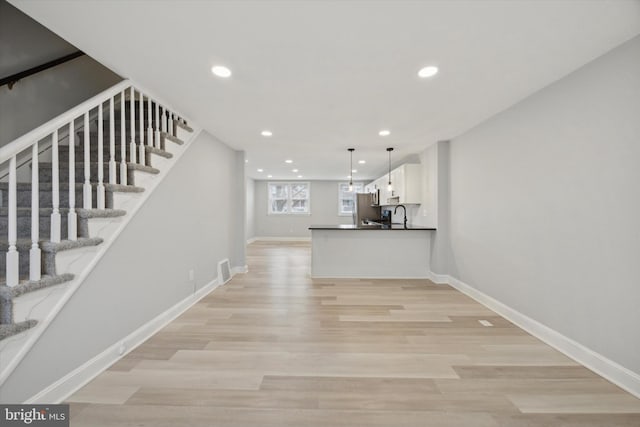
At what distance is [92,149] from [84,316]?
1.67 m

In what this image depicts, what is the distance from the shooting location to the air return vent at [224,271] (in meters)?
4.50

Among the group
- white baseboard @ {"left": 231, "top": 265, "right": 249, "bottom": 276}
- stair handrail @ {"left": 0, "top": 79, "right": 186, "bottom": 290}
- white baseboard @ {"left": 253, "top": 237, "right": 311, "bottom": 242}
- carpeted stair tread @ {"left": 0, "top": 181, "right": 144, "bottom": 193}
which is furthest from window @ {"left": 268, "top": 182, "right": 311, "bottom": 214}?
carpeted stair tread @ {"left": 0, "top": 181, "right": 144, "bottom": 193}

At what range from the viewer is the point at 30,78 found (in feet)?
8.60

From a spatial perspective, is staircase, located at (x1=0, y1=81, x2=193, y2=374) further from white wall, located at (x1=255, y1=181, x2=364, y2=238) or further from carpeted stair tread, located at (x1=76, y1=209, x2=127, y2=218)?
white wall, located at (x1=255, y1=181, x2=364, y2=238)

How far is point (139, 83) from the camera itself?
2508 millimetres

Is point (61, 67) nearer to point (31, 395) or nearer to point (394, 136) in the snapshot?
point (31, 395)

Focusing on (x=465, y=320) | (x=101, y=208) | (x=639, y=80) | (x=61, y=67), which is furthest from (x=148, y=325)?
(x=639, y=80)

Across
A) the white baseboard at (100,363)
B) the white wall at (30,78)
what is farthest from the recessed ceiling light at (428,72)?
the white wall at (30,78)

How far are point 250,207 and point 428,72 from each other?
881 centimetres

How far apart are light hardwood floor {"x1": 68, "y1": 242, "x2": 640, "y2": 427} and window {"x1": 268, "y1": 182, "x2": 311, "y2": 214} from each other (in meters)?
7.83

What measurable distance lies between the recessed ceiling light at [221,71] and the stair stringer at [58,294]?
4.05ft

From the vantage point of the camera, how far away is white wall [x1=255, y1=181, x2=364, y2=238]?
1104 cm

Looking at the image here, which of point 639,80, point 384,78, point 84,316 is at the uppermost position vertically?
point 384,78

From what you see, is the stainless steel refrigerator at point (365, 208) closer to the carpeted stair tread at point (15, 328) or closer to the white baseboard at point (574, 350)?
the white baseboard at point (574, 350)
